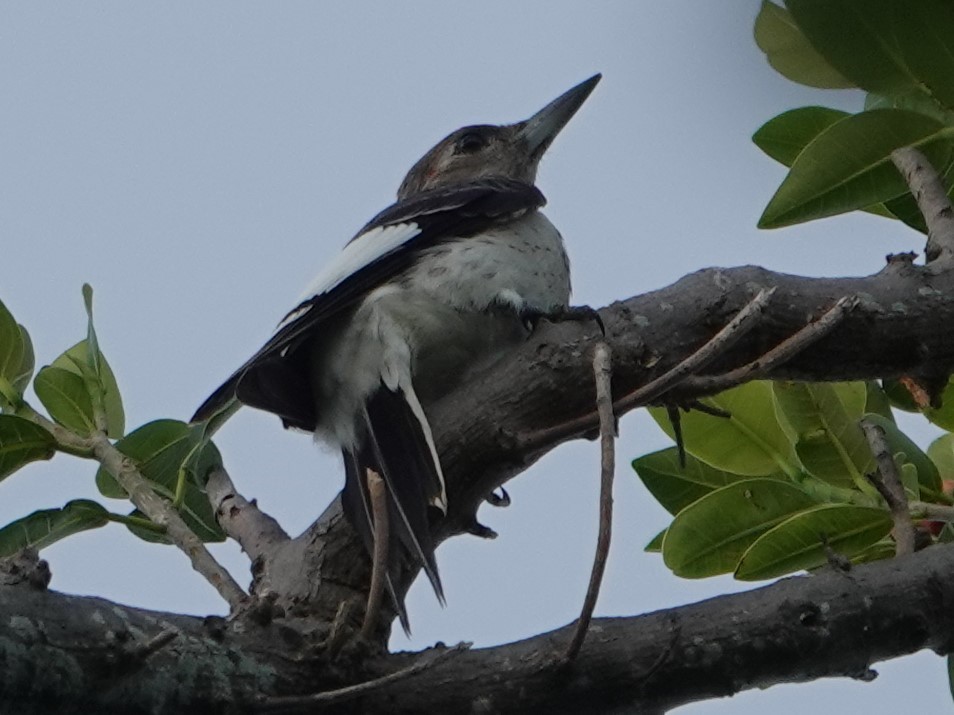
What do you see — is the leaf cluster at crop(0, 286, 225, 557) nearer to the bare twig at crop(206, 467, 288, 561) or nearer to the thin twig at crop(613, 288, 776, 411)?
Answer: the bare twig at crop(206, 467, 288, 561)

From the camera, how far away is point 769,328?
196 centimetres

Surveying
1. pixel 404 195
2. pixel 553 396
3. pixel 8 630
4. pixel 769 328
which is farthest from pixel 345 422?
pixel 404 195

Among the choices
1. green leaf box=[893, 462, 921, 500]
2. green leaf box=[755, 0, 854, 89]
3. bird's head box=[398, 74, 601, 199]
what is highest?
bird's head box=[398, 74, 601, 199]

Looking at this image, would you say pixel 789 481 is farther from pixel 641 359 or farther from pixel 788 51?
pixel 788 51

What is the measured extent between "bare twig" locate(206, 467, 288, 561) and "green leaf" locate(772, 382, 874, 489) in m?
0.88

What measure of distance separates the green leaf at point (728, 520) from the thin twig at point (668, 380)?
1.94 feet

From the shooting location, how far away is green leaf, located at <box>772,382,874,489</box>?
2.28m

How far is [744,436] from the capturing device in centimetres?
236

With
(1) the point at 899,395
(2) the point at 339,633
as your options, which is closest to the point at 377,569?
(2) the point at 339,633

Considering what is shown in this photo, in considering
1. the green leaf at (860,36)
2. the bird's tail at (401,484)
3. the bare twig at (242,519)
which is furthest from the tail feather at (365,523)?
the green leaf at (860,36)

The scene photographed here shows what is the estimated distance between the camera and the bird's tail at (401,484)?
1845 millimetres

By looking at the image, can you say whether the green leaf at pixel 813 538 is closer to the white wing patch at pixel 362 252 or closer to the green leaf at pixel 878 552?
the green leaf at pixel 878 552

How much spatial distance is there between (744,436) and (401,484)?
662 mm

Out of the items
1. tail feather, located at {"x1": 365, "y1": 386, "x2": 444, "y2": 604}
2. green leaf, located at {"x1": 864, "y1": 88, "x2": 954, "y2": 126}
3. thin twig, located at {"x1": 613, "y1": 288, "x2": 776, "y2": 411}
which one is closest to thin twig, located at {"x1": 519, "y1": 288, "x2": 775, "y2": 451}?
thin twig, located at {"x1": 613, "y1": 288, "x2": 776, "y2": 411}
